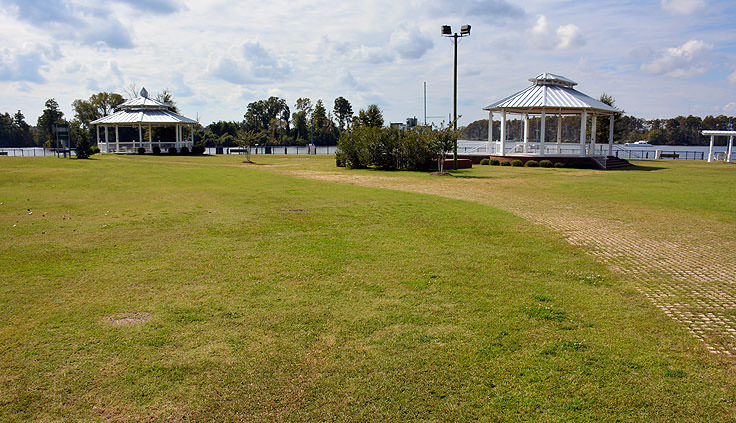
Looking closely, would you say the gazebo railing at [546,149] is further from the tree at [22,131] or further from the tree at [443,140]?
the tree at [22,131]

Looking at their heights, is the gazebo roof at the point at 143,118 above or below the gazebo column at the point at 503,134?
above

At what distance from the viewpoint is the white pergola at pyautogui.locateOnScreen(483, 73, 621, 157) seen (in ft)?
124

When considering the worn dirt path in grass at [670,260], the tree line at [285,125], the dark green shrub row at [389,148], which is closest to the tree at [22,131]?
the tree line at [285,125]

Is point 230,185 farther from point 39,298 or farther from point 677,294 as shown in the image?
point 677,294

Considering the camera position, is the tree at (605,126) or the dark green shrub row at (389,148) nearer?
the dark green shrub row at (389,148)

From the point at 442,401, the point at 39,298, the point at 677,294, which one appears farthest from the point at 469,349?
the point at 39,298

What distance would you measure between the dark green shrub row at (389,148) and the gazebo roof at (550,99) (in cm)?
1130

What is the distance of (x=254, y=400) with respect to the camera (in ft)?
13.1

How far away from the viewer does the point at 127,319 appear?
18.3ft

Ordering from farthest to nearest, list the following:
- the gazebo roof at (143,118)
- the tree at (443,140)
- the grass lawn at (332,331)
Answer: the gazebo roof at (143,118) < the tree at (443,140) < the grass lawn at (332,331)

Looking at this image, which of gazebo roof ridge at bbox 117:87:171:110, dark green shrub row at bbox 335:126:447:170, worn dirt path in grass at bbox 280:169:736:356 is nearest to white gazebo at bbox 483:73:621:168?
dark green shrub row at bbox 335:126:447:170

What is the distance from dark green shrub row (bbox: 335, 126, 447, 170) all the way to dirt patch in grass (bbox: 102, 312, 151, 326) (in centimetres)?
2503

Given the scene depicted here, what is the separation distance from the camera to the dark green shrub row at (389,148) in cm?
3102

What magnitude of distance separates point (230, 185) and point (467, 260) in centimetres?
1435
